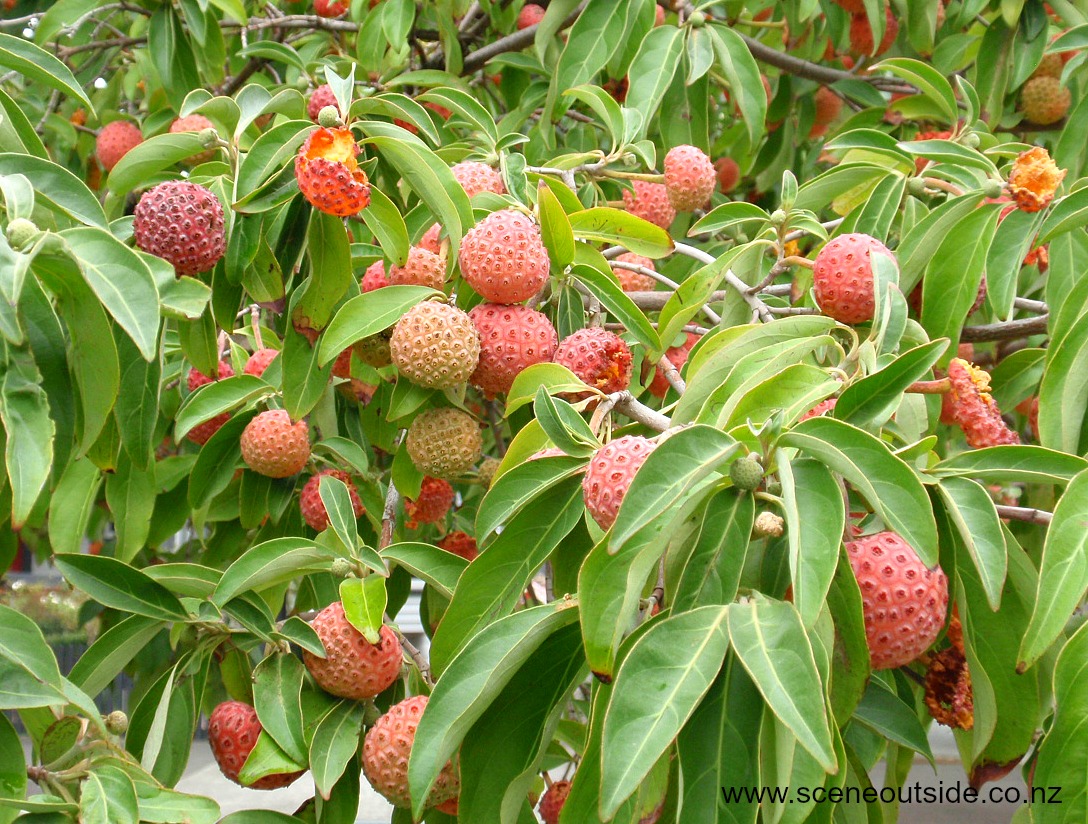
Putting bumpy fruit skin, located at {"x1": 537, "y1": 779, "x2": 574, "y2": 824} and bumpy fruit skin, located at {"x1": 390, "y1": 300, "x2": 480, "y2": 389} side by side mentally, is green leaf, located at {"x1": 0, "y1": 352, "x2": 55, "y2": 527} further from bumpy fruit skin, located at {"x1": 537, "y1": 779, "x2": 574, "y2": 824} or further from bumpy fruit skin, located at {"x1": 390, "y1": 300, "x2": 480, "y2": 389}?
bumpy fruit skin, located at {"x1": 537, "y1": 779, "x2": 574, "y2": 824}

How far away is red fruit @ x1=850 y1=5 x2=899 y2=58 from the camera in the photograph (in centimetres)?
270

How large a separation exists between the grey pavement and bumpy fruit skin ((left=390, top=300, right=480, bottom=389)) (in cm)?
454

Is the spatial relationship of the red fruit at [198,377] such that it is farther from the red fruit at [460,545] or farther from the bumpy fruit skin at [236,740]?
the bumpy fruit skin at [236,740]

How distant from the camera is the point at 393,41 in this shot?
6.70ft

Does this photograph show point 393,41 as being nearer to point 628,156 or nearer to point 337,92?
point 628,156

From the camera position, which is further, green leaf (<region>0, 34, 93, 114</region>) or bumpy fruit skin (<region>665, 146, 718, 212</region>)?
bumpy fruit skin (<region>665, 146, 718, 212</region>)

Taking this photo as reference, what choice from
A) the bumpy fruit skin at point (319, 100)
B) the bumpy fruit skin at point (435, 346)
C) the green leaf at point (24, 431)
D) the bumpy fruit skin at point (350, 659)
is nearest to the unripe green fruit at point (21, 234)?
the green leaf at point (24, 431)

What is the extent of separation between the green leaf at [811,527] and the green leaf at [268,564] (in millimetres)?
619

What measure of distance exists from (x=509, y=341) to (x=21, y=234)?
1.80 feet

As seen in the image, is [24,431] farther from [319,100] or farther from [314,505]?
[319,100]

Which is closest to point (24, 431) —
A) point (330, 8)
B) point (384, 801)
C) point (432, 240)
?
point (432, 240)

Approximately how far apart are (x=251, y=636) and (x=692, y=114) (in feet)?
4.93

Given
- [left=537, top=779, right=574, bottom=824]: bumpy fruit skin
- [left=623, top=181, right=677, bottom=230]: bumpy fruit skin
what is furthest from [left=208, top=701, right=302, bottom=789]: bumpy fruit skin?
[left=623, top=181, right=677, bottom=230]: bumpy fruit skin

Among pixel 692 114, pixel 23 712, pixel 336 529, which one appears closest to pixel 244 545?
pixel 23 712
